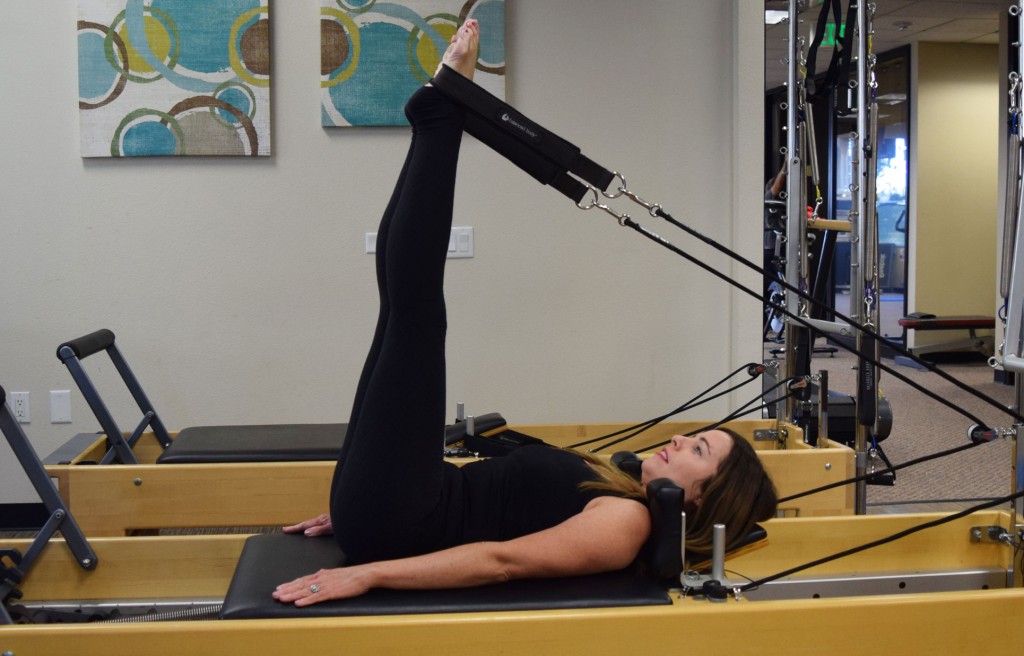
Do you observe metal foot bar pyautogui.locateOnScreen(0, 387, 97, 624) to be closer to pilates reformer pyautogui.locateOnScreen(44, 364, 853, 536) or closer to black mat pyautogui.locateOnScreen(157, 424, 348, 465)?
pilates reformer pyautogui.locateOnScreen(44, 364, 853, 536)

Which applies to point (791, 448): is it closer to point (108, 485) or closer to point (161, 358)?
point (108, 485)

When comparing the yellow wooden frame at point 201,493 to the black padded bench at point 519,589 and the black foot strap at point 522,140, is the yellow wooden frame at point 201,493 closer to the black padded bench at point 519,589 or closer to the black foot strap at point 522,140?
the black padded bench at point 519,589

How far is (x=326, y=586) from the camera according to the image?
152cm

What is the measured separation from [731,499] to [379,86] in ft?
7.55

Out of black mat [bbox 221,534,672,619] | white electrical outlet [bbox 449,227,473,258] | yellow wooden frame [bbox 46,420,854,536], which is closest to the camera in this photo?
black mat [bbox 221,534,672,619]

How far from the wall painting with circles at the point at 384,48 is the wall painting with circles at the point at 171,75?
231 millimetres

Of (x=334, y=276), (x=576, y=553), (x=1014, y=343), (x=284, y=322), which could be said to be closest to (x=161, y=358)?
(x=284, y=322)

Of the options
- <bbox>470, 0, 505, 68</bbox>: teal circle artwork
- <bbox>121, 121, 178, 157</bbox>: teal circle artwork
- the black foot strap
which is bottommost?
the black foot strap

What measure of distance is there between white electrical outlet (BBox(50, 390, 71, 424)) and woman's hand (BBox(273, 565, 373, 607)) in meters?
2.27

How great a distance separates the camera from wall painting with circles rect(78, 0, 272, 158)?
11.2 ft

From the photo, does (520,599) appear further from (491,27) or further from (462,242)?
(491,27)

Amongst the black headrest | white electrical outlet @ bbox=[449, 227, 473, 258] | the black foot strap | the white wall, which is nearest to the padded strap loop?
the white wall

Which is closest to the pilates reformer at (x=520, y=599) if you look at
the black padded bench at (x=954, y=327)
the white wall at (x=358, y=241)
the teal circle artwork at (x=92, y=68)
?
the white wall at (x=358, y=241)

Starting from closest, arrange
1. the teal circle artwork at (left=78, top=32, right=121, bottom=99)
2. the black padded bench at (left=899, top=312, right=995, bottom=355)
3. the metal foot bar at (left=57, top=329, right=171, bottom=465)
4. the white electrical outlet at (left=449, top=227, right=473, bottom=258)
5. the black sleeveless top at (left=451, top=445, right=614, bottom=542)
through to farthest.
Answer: the black sleeveless top at (left=451, top=445, right=614, bottom=542)
the metal foot bar at (left=57, top=329, right=171, bottom=465)
the teal circle artwork at (left=78, top=32, right=121, bottom=99)
the white electrical outlet at (left=449, top=227, right=473, bottom=258)
the black padded bench at (left=899, top=312, right=995, bottom=355)
